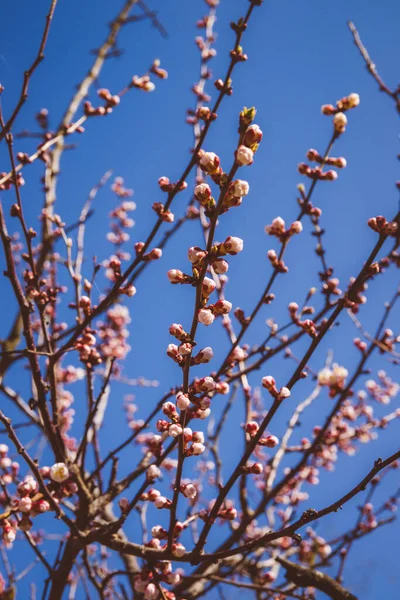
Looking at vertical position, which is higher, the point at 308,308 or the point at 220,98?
the point at 220,98

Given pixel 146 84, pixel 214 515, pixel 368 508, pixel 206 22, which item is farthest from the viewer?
pixel 206 22

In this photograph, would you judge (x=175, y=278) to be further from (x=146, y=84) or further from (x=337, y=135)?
(x=146, y=84)

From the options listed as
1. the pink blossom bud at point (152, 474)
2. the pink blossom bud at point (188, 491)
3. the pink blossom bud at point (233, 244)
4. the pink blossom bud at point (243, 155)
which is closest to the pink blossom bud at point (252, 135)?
the pink blossom bud at point (243, 155)

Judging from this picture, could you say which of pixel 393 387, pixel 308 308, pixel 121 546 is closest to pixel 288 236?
pixel 308 308

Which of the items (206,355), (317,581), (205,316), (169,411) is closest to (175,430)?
(169,411)

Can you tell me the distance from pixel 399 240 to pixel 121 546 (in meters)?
2.11

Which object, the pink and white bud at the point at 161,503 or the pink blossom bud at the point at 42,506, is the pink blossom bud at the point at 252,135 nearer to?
the pink and white bud at the point at 161,503

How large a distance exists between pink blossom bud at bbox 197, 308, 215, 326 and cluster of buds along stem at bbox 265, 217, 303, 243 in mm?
1362

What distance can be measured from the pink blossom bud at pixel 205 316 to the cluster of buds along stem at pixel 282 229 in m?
1.36

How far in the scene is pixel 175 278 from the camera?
1.50 m

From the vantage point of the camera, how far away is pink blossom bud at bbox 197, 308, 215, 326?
145 centimetres

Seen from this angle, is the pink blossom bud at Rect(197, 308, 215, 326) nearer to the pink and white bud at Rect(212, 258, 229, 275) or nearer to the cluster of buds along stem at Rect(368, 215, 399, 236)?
the pink and white bud at Rect(212, 258, 229, 275)

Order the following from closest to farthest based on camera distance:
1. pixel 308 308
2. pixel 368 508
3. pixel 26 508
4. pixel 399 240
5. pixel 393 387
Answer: pixel 26 508 < pixel 399 240 < pixel 308 308 < pixel 368 508 < pixel 393 387

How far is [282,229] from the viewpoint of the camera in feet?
8.75
